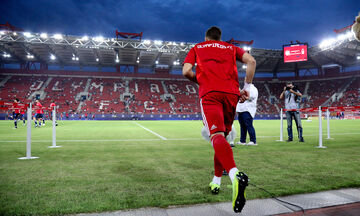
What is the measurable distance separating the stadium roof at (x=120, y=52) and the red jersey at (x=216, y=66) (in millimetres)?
27883

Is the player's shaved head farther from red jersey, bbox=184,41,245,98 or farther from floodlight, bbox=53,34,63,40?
floodlight, bbox=53,34,63,40

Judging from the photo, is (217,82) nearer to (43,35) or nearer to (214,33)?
(214,33)

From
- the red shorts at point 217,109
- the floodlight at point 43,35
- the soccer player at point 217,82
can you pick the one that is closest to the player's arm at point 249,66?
the soccer player at point 217,82

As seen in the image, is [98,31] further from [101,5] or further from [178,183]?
[178,183]

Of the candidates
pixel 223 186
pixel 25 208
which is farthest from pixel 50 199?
pixel 223 186

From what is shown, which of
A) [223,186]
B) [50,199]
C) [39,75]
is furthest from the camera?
[39,75]

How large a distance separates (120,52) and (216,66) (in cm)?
3794

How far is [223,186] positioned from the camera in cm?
256

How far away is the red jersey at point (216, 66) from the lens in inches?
84.7

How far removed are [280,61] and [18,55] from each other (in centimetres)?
5189

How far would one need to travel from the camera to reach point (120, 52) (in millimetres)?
37156

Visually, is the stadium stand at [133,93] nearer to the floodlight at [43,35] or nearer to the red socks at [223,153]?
the floodlight at [43,35]

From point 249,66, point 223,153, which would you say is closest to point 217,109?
point 223,153

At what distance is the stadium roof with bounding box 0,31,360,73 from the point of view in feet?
91.1
